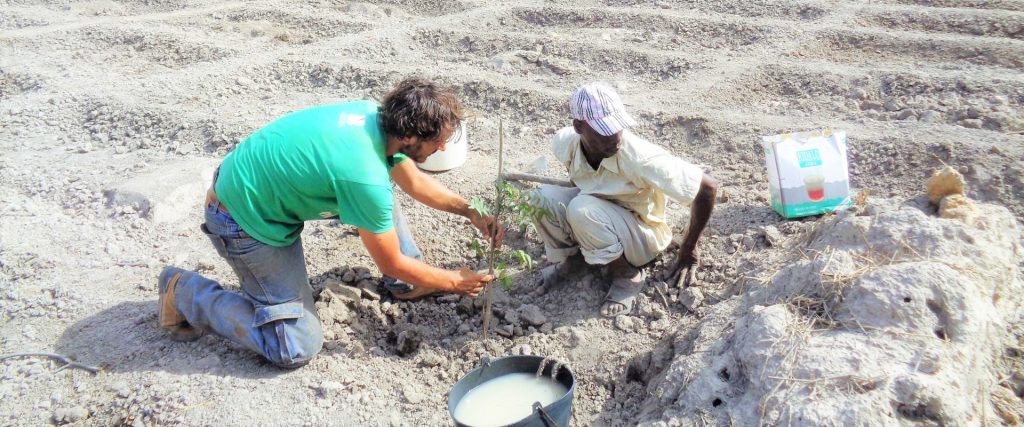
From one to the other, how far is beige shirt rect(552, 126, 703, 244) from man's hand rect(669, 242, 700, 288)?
0.34 feet

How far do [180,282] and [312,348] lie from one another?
65 centimetres

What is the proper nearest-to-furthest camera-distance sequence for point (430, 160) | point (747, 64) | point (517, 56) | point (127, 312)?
point (127, 312) → point (430, 160) → point (747, 64) → point (517, 56)

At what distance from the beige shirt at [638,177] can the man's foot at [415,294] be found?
86 cm

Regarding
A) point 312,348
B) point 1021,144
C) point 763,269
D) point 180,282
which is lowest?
point 1021,144

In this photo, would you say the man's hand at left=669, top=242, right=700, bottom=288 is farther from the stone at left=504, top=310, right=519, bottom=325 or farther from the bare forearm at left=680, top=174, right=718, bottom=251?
the stone at left=504, top=310, right=519, bottom=325

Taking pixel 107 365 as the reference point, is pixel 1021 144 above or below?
below

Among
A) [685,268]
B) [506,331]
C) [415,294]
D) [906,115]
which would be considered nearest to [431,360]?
[506,331]

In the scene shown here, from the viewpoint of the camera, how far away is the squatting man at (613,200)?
8.96 ft

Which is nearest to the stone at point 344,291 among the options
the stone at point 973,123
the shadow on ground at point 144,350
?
the shadow on ground at point 144,350

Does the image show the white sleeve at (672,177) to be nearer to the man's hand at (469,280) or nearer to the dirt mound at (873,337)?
the dirt mound at (873,337)

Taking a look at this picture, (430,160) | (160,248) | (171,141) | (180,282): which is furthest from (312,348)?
(171,141)

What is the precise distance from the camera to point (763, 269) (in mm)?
2848

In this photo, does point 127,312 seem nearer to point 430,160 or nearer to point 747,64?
point 430,160

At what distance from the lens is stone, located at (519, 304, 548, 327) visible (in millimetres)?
3080
